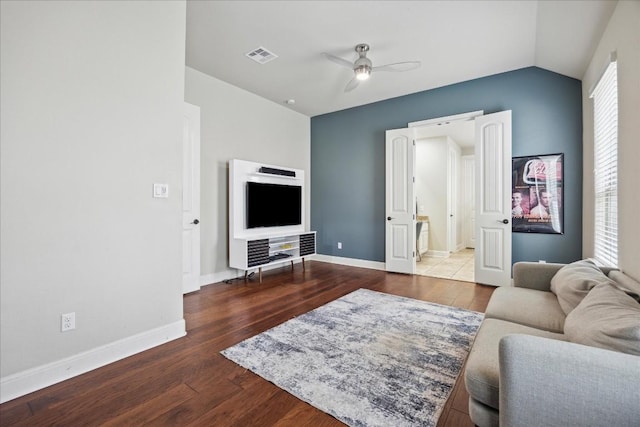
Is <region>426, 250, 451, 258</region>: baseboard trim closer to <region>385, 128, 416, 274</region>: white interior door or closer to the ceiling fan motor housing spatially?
<region>385, 128, 416, 274</region>: white interior door

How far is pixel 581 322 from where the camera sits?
4.42ft

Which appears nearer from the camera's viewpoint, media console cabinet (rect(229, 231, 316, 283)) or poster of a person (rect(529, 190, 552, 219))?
poster of a person (rect(529, 190, 552, 219))

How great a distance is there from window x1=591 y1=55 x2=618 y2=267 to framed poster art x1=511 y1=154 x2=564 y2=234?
2.14 feet

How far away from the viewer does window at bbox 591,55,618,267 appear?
7.75ft

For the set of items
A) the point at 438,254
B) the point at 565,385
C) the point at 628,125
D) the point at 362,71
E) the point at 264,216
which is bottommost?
the point at 438,254

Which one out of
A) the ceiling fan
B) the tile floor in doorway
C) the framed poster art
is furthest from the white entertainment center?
the framed poster art

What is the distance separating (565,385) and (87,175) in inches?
110

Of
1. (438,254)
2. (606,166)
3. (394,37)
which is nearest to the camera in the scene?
(606,166)

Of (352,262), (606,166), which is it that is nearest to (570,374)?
(606,166)

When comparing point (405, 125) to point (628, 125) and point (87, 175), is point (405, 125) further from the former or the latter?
point (87, 175)

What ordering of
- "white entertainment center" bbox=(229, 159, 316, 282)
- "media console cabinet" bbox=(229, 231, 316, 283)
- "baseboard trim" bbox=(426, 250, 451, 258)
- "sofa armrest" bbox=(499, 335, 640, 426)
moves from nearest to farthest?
"sofa armrest" bbox=(499, 335, 640, 426)
"media console cabinet" bbox=(229, 231, 316, 283)
"white entertainment center" bbox=(229, 159, 316, 282)
"baseboard trim" bbox=(426, 250, 451, 258)

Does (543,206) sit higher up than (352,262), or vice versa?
(543,206)

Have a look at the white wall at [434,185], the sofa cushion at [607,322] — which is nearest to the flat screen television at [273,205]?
the white wall at [434,185]

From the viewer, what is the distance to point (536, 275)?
2.41m
